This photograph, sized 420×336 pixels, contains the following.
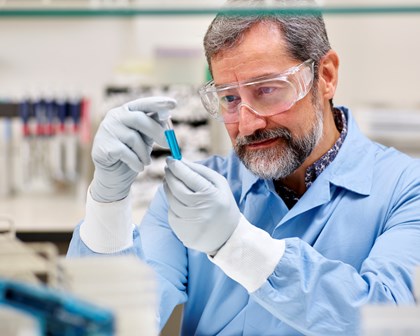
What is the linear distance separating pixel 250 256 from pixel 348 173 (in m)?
0.53

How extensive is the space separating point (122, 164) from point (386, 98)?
6.63 ft

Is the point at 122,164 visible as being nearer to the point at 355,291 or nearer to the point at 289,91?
the point at 289,91

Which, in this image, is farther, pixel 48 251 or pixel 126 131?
pixel 126 131

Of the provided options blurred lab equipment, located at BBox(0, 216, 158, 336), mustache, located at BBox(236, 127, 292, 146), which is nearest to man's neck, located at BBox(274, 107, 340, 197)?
mustache, located at BBox(236, 127, 292, 146)

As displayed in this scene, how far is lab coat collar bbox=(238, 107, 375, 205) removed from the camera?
1.66m

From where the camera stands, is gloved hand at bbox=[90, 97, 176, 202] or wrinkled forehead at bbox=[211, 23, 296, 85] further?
wrinkled forehead at bbox=[211, 23, 296, 85]

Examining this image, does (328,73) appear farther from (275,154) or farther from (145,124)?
(145,124)

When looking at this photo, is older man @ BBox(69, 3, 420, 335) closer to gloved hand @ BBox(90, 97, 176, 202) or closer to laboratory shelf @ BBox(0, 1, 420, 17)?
gloved hand @ BBox(90, 97, 176, 202)

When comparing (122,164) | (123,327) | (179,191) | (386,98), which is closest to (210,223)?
(179,191)

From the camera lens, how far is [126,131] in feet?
4.78

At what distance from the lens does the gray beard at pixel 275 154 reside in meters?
1.65

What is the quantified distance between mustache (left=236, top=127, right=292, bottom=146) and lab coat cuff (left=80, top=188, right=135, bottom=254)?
1.10ft

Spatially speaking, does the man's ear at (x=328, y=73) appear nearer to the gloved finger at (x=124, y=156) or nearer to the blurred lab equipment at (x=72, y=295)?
the gloved finger at (x=124, y=156)

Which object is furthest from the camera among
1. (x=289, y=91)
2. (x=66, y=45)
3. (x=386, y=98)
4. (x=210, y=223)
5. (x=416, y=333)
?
(x=66, y=45)
